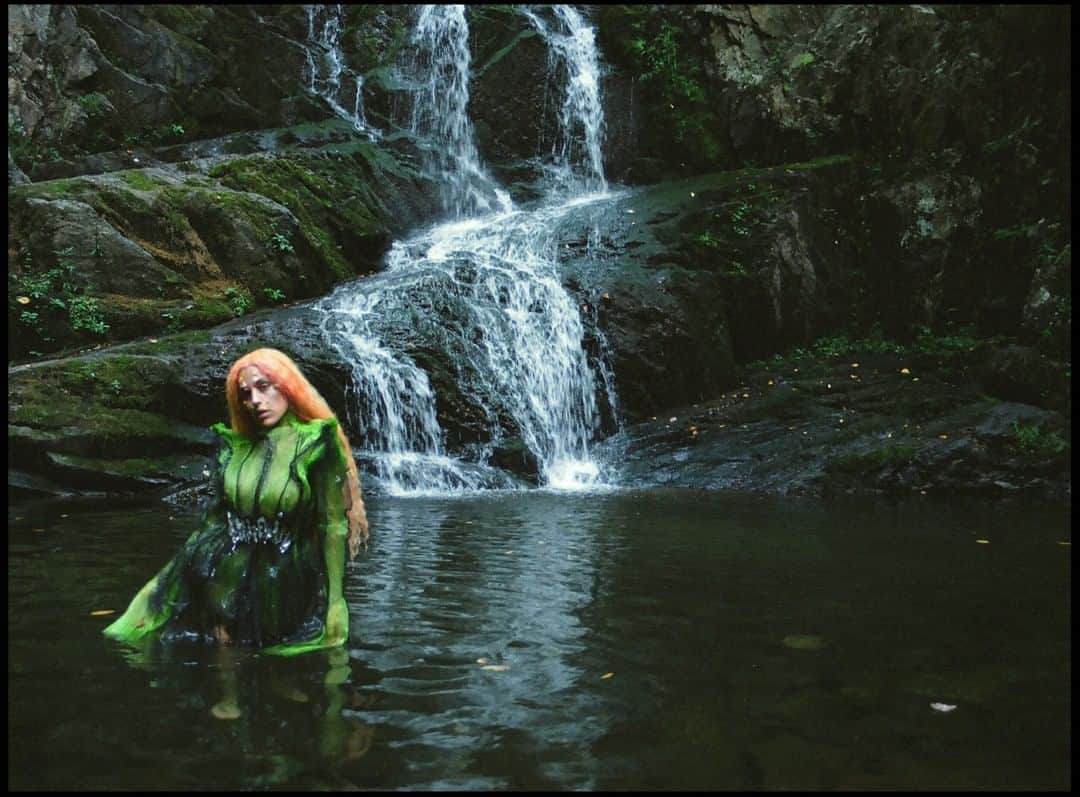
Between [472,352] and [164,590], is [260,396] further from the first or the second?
[472,352]

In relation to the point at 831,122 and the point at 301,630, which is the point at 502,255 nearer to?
the point at 831,122

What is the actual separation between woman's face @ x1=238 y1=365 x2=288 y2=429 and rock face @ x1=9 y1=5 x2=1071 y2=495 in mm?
7582

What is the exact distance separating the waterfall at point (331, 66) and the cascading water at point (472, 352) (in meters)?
4.77

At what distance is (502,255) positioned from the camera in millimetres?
17328

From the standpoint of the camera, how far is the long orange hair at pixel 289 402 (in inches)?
160

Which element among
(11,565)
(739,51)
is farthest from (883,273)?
(11,565)

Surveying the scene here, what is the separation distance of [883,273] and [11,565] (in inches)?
674

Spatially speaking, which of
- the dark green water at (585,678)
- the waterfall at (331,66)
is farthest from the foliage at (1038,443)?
the waterfall at (331,66)

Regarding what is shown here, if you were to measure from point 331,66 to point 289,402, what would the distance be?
71.1ft

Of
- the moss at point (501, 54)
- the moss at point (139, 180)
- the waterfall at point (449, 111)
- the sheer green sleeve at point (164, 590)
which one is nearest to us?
the sheer green sleeve at point (164, 590)

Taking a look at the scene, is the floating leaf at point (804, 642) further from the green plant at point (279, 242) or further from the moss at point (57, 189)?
the moss at point (57, 189)

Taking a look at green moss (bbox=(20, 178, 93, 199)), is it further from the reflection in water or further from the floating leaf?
the floating leaf

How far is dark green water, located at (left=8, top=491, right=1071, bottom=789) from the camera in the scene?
123 inches

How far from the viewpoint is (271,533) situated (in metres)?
4.10
